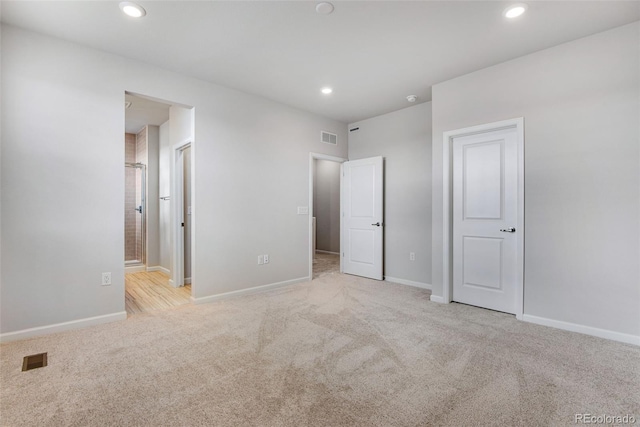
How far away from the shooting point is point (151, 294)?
4.12 m

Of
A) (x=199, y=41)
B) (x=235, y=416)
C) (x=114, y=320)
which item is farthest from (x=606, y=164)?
(x=114, y=320)

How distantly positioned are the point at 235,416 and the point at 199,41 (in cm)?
309

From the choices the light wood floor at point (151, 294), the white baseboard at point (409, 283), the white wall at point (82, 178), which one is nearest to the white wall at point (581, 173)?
the white baseboard at point (409, 283)

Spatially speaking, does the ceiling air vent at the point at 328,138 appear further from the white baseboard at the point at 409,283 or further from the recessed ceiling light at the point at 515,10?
the recessed ceiling light at the point at 515,10

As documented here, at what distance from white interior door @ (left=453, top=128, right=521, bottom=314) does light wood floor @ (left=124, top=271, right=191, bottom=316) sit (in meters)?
3.50

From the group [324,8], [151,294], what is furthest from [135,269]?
[324,8]

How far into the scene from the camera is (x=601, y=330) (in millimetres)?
2713

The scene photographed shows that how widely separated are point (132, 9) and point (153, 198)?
3.94 meters

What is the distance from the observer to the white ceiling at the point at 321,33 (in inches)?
94.1

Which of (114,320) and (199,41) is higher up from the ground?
(199,41)

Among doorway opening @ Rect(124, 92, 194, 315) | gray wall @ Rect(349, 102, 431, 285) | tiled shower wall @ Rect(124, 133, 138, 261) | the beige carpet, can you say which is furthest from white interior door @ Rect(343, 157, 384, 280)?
tiled shower wall @ Rect(124, 133, 138, 261)

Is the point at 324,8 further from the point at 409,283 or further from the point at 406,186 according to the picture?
the point at 409,283

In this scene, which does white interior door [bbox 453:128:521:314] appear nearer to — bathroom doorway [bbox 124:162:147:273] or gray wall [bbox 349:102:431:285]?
gray wall [bbox 349:102:431:285]

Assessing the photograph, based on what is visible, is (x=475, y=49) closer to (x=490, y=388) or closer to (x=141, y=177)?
(x=490, y=388)
